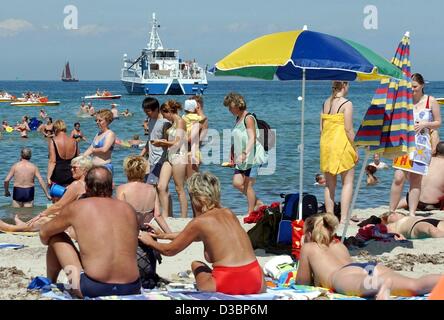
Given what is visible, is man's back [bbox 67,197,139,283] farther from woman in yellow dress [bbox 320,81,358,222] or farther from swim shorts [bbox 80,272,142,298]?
woman in yellow dress [bbox 320,81,358,222]

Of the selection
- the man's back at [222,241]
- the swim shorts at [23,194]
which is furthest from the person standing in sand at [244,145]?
the swim shorts at [23,194]

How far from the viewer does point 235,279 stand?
525 cm

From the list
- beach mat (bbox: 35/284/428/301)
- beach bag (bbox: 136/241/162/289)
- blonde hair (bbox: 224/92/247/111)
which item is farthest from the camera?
blonde hair (bbox: 224/92/247/111)

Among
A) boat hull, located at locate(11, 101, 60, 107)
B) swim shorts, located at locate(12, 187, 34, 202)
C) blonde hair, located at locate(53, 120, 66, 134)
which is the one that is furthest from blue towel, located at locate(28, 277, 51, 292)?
boat hull, located at locate(11, 101, 60, 107)

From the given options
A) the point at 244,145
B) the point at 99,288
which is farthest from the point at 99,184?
the point at 244,145

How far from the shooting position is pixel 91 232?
497 centimetres

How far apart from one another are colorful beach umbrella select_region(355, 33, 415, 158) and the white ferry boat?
5448cm

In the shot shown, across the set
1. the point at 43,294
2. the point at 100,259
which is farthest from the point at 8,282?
the point at 100,259

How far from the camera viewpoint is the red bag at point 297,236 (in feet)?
22.9

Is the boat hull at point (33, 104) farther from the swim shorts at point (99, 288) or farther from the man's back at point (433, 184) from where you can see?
the swim shorts at point (99, 288)

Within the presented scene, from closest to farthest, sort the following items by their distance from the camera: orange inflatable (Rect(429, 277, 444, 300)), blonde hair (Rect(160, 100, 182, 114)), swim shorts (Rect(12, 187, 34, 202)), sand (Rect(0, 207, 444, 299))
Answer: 1. orange inflatable (Rect(429, 277, 444, 300))
2. sand (Rect(0, 207, 444, 299))
3. blonde hair (Rect(160, 100, 182, 114))
4. swim shorts (Rect(12, 187, 34, 202))

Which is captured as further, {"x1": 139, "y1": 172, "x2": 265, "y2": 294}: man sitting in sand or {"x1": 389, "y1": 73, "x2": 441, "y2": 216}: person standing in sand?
{"x1": 389, "y1": 73, "x2": 441, "y2": 216}: person standing in sand

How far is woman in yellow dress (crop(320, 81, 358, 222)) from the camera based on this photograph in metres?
7.56

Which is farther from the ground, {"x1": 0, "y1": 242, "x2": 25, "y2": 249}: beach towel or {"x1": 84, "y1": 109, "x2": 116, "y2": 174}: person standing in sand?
{"x1": 84, "y1": 109, "x2": 116, "y2": 174}: person standing in sand
